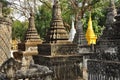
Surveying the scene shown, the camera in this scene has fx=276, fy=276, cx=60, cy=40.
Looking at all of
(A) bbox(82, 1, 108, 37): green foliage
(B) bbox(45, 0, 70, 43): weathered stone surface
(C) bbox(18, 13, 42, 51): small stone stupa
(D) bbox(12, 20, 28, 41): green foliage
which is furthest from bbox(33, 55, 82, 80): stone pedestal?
(D) bbox(12, 20, 28, 41): green foliage

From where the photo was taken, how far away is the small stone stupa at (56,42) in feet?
31.3

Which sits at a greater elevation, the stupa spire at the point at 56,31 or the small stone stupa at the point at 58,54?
the stupa spire at the point at 56,31

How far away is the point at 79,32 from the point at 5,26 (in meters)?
11.7

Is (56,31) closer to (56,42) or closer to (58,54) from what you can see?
(56,42)

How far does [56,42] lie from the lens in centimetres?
972

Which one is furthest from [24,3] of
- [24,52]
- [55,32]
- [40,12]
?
[55,32]

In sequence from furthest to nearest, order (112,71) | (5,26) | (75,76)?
(75,76), (5,26), (112,71)

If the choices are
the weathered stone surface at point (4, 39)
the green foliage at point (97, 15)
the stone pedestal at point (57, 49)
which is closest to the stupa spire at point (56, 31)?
the stone pedestal at point (57, 49)

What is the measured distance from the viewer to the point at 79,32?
1889cm

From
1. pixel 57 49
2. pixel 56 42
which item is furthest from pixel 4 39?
pixel 56 42

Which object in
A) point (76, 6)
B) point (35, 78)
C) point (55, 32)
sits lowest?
point (35, 78)

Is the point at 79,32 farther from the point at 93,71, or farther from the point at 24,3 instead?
the point at 24,3

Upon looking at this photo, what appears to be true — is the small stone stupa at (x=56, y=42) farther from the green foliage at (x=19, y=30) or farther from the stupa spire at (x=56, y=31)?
the green foliage at (x=19, y=30)

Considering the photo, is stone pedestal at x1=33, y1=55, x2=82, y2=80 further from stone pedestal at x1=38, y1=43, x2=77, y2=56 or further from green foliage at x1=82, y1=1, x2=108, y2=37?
green foliage at x1=82, y1=1, x2=108, y2=37
